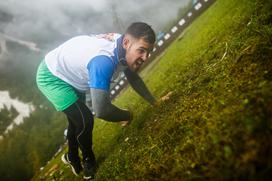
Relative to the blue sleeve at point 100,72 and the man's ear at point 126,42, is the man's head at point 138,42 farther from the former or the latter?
the blue sleeve at point 100,72

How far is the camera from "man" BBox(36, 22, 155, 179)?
353 cm

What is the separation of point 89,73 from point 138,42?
76cm

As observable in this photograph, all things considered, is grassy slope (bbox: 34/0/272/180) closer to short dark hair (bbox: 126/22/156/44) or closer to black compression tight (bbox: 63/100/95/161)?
black compression tight (bbox: 63/100/95/161)

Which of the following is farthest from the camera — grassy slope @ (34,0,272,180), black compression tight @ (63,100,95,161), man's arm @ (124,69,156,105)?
man's arm @ (124,69,156,105)

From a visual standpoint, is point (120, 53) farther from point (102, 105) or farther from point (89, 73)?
point (102, 105)

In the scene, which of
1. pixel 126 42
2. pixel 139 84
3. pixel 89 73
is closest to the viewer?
pixel 89 73

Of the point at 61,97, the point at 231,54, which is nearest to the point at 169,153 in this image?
the point at 231,54

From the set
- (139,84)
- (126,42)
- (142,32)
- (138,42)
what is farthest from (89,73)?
(139,84)

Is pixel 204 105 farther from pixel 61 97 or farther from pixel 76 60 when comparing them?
pixel 61 97

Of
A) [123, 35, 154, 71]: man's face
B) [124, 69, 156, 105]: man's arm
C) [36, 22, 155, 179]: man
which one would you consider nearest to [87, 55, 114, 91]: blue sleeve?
[36, 22, 155, 179]: man

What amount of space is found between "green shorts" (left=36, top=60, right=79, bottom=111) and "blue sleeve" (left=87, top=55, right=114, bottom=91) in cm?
100

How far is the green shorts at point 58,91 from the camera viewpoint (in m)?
4.33

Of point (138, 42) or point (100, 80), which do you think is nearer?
point (100, 80)

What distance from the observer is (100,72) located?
11.2 feet
